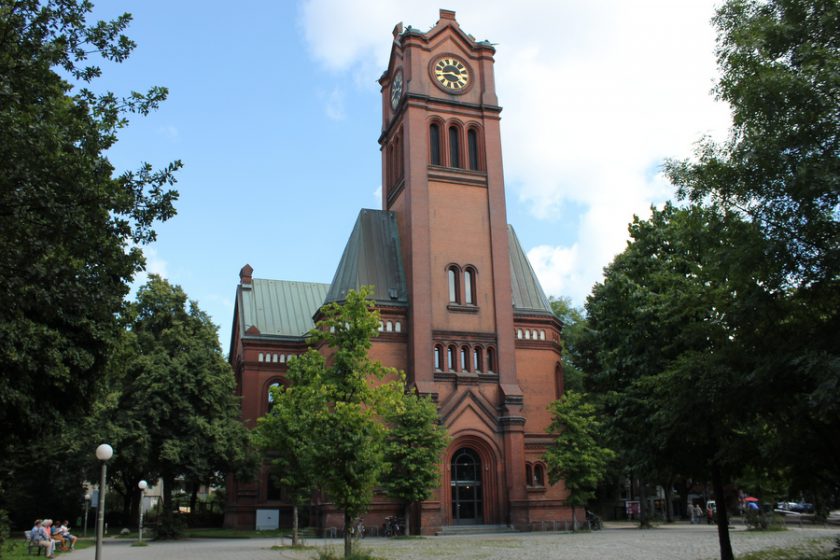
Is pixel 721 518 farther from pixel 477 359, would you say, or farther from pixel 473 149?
pixel 473 149

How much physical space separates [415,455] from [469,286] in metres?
11.9

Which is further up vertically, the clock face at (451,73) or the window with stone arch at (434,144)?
the clock face at (451,73)

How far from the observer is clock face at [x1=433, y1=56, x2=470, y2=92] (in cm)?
4591

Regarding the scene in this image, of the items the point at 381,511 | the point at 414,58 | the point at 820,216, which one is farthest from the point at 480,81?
the point at 820,216

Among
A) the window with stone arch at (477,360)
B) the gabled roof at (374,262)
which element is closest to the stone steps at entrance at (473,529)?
the window with stone arch at (477,360)

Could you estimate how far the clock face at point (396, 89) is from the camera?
1851 inches

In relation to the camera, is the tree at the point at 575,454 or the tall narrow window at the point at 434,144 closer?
the tree at the point at 575,454

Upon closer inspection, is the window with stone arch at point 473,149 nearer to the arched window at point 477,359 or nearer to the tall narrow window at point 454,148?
the tall narrow window at point 454,148

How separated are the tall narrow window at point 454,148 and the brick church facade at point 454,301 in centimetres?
8

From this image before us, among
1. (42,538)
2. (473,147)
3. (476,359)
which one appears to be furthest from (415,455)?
(473,147)

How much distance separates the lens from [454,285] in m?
42.0

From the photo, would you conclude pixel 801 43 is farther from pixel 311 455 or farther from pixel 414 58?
pixel 414 58

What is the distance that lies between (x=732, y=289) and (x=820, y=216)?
111 inches

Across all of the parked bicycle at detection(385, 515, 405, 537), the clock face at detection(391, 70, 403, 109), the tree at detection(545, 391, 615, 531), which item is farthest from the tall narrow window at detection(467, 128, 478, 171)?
the parked bicycle at detection(385, 515, 405, 537)
